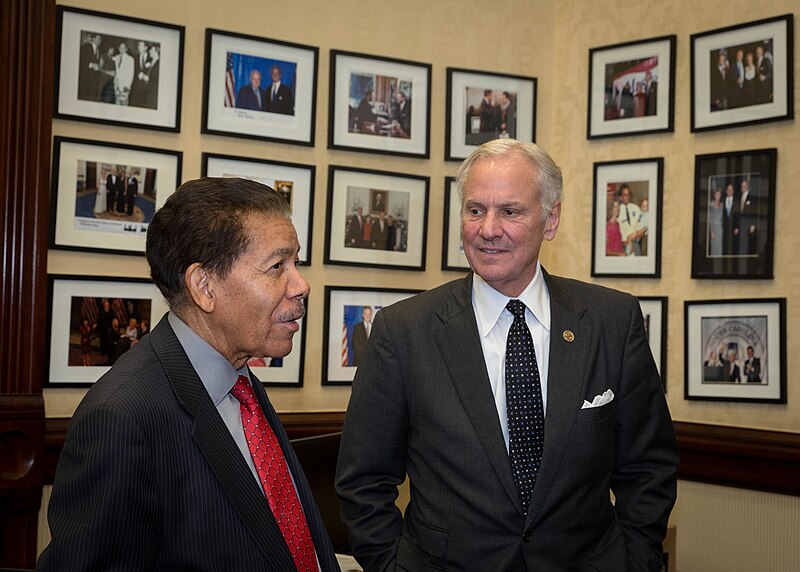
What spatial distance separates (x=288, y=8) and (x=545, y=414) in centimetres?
258

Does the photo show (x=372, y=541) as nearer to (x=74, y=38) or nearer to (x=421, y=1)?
(x=74, y=38)

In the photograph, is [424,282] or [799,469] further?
[424,282]

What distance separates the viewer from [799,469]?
12.5ft

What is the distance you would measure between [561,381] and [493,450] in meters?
0.28

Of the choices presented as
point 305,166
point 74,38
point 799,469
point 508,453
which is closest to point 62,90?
point 74,38

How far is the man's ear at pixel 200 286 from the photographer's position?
1929 millimetres

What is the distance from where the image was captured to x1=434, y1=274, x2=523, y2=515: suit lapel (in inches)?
96.2

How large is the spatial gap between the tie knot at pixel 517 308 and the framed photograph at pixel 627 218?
196 centimetres

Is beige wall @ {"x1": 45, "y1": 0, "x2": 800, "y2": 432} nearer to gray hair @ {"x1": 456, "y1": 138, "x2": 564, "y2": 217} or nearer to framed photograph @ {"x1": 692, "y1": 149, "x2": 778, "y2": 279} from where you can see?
framed photograph @ {"x1": 692, "y1": 149, "x2": 778, "y2": 279}

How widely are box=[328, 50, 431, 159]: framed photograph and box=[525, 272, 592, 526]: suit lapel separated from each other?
199cm

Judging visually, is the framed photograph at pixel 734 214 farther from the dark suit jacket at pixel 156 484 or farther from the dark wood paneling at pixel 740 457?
the dark suit jacket at pixel 156 484

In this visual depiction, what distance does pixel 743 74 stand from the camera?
4.15 metres

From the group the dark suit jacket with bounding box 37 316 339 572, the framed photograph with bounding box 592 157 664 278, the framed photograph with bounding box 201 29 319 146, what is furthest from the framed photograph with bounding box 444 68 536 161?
the dark suit jacket with bounding box 37 316 339 572

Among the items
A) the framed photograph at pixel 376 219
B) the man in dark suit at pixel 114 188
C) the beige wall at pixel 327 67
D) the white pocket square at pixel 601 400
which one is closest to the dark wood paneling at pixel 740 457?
the beige wall at pixel 327 67
